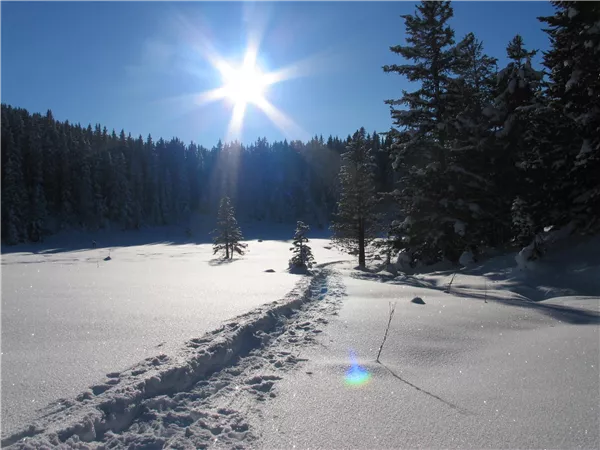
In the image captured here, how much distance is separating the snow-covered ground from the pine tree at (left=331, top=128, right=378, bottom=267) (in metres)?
18.2

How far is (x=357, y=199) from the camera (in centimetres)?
2372

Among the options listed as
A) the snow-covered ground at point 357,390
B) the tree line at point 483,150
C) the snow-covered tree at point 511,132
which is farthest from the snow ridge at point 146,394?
the snow-covered tree at point 511,132

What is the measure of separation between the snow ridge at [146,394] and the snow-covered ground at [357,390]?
12mm

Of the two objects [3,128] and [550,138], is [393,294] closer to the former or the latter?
[550,138]

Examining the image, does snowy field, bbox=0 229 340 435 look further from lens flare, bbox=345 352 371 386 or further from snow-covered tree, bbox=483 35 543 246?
snow-covered tree, bbox=483 35 543 246

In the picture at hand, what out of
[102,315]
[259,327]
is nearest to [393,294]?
[259,327]

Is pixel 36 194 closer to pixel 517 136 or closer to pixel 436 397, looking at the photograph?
pixel 517 136

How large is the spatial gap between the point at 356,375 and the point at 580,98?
12545 millimetres

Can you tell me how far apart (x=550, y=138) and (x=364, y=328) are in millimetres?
11505

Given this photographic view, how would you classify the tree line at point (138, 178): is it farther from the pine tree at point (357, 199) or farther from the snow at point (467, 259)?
the snow at point (467, 259)

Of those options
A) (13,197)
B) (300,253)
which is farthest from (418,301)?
(13,197)

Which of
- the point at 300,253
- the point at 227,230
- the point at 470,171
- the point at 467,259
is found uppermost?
the point at 470,171

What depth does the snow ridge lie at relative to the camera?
7.98ft

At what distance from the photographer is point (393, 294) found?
801cm
